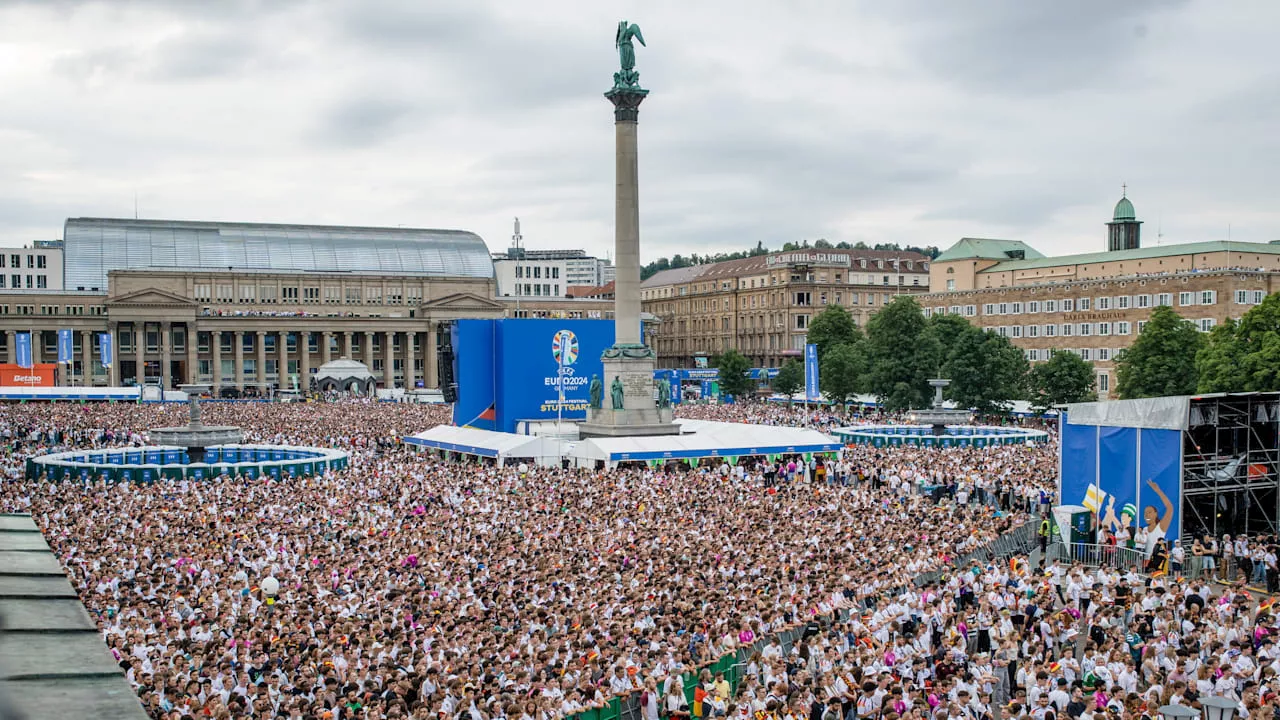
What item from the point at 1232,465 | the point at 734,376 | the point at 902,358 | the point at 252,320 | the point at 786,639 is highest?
the point at 252,320

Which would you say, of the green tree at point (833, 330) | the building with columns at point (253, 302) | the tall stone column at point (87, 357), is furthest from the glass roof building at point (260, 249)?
the green tree at point (833, 330)

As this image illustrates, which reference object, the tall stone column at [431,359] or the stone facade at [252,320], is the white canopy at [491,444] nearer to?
the stone facade at [252,320]

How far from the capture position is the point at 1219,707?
14375mm

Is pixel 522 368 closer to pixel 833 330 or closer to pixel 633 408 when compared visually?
pixel 633 408

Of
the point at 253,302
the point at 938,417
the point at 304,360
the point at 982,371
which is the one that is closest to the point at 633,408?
the point at 938,417

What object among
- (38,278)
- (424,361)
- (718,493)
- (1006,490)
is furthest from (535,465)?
(38,278)

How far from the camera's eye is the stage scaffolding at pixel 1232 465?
30.8m

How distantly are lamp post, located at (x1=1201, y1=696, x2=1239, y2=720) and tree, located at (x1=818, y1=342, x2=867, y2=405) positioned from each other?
78825mm

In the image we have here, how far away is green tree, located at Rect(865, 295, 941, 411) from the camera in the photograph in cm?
8675

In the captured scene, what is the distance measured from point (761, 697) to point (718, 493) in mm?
21823

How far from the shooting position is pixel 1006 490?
40406 mm

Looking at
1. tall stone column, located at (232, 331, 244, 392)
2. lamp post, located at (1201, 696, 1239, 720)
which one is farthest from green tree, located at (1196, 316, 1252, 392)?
tall stone column, located at (232, 331, 244, 392)

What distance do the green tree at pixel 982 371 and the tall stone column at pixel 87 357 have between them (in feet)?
336

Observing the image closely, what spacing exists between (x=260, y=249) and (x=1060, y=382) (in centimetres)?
10962
